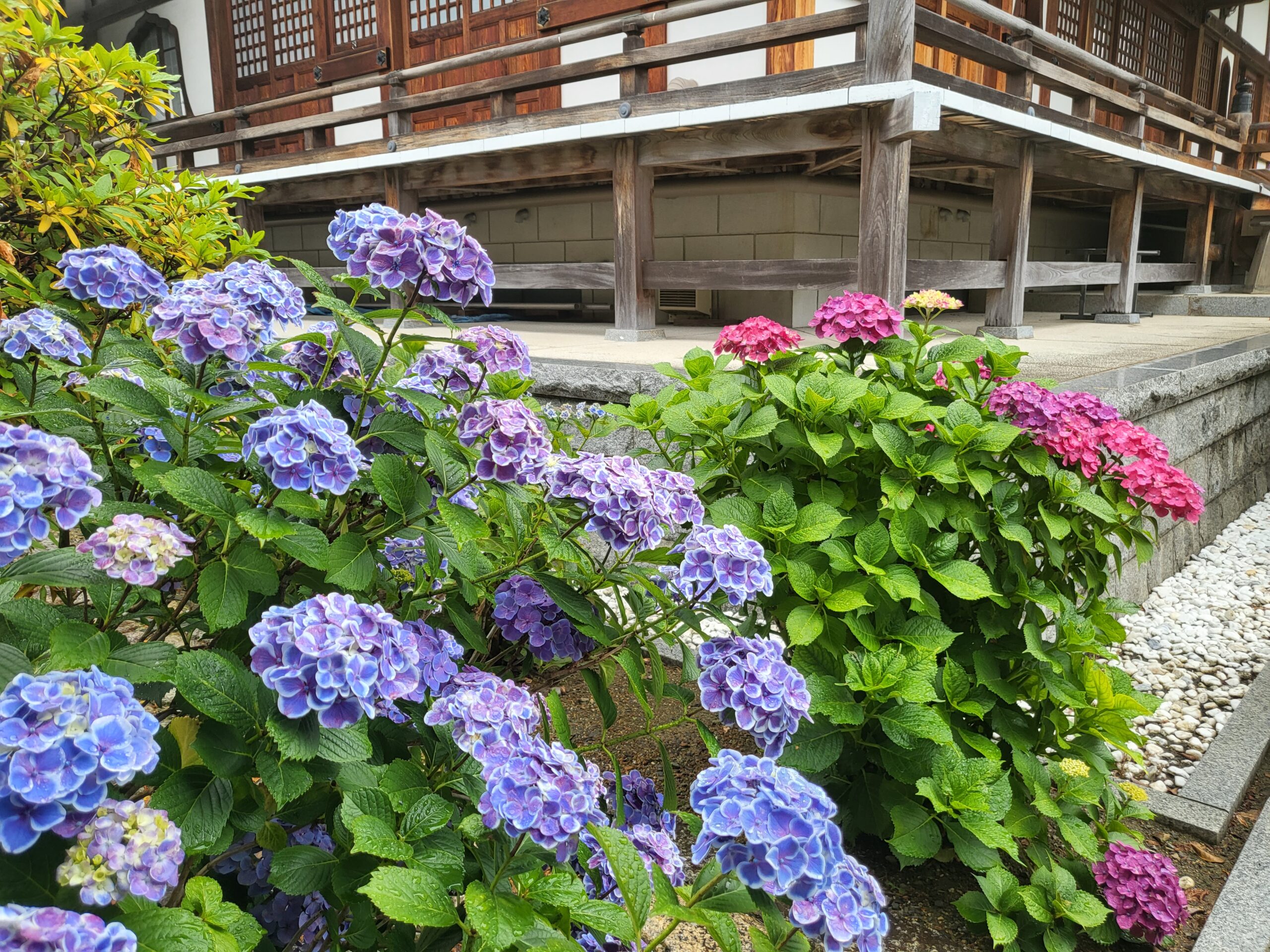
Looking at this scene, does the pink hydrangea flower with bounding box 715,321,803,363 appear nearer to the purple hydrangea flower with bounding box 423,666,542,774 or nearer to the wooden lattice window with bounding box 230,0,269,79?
the purple hydrangea flower with bounding box 423,666,542,774

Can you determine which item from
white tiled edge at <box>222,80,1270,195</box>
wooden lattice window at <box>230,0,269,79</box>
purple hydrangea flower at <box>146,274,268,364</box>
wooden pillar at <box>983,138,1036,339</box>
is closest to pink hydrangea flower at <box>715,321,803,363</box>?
purple hydrangea flower at <box>146,274,268,364</box>

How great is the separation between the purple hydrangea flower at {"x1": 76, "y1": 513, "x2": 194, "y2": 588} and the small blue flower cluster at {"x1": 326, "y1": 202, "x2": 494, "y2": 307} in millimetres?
363

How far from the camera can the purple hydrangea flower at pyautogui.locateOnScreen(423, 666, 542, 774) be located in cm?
84

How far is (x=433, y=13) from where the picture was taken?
785 centimetres

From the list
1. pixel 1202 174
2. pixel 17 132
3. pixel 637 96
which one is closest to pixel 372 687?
pixel 17 132

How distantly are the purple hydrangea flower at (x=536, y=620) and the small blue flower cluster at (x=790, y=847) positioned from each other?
1.57 feet

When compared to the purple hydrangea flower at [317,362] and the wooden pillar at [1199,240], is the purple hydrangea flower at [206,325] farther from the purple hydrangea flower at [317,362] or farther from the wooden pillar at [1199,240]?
the wooden pillar at [1199,240]

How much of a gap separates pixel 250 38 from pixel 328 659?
423 inches

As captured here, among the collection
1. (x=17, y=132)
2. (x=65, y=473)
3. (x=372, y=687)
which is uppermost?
(x=17, y=132)

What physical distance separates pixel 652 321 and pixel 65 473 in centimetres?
503

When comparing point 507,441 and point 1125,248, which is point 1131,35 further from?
point 507,441

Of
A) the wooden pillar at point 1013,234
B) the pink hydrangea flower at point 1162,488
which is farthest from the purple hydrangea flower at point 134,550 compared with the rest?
the wooden pillar at point 1013,234

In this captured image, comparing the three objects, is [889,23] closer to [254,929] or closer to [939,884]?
[939,884]

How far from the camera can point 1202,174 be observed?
8461 millimetres
